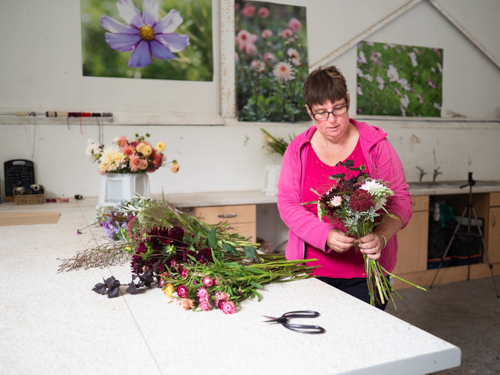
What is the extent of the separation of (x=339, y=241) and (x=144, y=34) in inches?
111

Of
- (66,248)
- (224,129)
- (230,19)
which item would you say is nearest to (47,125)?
(224,129)

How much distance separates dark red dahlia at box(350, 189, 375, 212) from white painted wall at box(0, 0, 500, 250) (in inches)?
65.6

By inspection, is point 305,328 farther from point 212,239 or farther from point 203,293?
point 212,239

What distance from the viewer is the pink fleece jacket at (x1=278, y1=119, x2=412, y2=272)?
5.16ft

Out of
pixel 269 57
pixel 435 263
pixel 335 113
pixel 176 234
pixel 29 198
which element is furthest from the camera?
pixel 435 263

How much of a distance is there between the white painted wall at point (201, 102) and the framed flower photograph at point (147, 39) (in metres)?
0.08

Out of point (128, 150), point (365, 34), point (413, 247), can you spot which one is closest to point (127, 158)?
point (128, 150)

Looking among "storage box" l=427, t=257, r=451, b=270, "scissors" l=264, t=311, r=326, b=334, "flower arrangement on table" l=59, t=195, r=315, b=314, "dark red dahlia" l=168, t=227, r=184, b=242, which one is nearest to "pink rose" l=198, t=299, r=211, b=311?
"flower arrangement on table" l=59, t=195, r=315, b=314

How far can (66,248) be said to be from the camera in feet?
5.78

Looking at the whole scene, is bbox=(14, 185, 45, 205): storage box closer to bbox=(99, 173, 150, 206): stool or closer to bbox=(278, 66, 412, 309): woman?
bbox=(99, 173, 150, 206): stool

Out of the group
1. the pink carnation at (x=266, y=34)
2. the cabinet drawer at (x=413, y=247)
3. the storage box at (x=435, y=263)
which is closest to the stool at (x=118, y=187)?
the pink carnation at (x=266, y=34)

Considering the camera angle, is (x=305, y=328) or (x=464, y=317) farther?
(x=464, y=317)

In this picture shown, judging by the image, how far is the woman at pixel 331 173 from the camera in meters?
1.57

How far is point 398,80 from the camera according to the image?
4.45 meters
